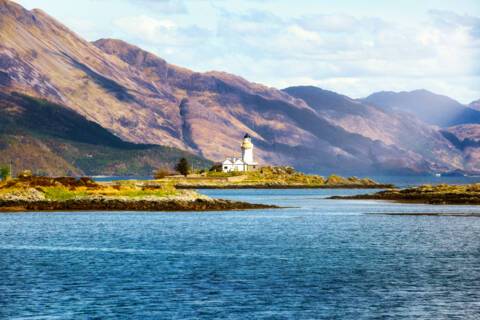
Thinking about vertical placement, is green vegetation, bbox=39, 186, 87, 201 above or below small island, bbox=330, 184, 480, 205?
above

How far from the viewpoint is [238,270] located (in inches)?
2581

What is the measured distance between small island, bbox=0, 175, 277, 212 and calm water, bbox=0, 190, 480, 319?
601 inches

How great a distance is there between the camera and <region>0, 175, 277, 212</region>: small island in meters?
130

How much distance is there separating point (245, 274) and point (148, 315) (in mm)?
16928

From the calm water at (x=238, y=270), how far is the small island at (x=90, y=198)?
15.3 meters

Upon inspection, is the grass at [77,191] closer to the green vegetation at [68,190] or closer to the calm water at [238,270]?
the green vegetation at [68,190]

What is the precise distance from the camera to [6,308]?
48750mm

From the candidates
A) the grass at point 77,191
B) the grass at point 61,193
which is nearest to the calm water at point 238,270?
the grass at point 61,193

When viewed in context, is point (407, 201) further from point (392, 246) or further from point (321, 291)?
point (321, 291)

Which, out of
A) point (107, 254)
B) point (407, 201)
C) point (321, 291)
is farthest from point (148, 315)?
point (407, 201)

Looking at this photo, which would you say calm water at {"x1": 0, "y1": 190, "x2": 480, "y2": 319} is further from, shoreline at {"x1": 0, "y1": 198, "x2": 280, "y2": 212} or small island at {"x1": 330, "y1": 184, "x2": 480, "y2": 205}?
small island at {"x1": 330, "y1": 184, "x2": 480, "y2": 205}

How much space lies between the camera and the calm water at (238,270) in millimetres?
49312

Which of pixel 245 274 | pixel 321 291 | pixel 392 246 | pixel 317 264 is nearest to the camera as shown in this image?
pixel 321 291

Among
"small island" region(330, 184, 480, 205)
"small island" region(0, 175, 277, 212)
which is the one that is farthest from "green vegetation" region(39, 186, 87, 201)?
"small island" region(330, 184, 480, 205)
